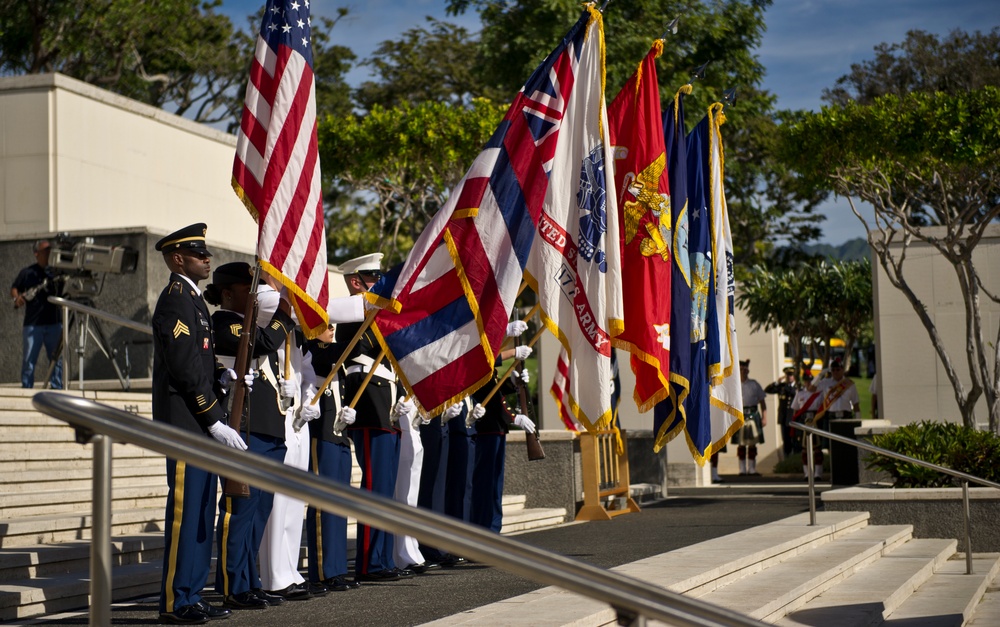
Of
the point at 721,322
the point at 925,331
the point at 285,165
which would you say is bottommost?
the point at 721,322

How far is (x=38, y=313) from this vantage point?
13.4 meters

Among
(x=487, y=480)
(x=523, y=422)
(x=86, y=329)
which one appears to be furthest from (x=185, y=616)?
(x=86, y=329)

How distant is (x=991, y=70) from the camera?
38.0 m

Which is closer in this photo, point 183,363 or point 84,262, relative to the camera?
point 183,363

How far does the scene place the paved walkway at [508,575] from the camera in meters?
6.18

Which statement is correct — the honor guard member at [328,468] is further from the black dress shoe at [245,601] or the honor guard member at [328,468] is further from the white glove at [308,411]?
the black dress shoe at [245,601]

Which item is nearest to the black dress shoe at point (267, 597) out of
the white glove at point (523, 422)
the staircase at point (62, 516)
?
the staircase at point (62, 516)

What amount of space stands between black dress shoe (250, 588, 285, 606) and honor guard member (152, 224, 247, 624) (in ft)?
1.40

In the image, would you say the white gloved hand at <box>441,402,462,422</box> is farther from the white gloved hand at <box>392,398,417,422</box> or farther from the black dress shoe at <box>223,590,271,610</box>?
the black dress shoe at <box>223,590,271,610</box>

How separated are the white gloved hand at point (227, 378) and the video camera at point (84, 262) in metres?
7.84

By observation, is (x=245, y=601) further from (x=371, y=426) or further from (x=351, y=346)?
(x=371, y=426)

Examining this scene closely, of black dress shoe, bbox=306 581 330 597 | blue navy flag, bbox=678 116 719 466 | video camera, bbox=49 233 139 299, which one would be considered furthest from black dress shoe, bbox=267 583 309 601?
video camera, bbox=49 233 139 299

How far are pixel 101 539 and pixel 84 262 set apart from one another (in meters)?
11.3

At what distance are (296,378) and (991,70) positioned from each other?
35823 millimetres
